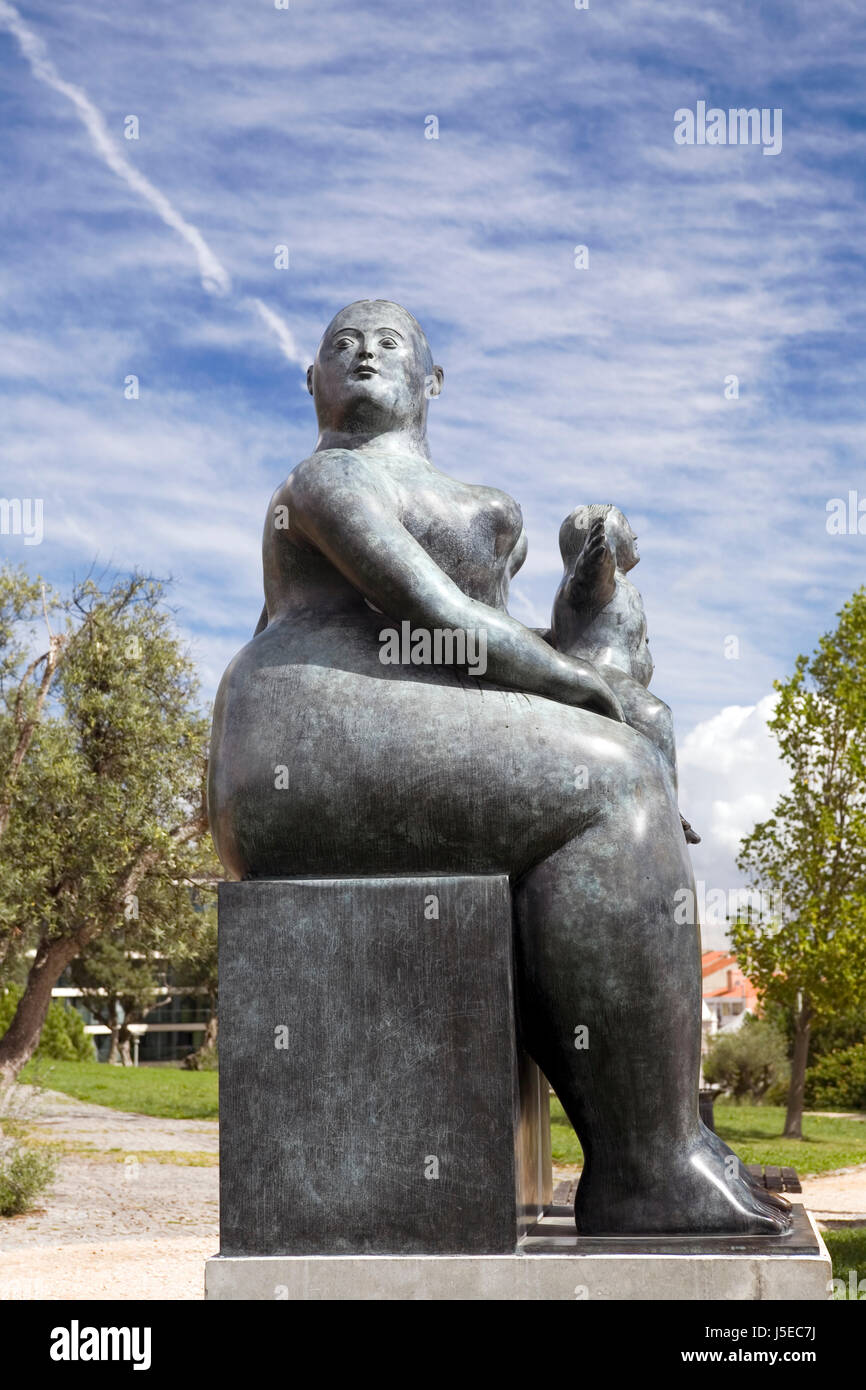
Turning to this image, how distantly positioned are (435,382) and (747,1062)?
100 ft

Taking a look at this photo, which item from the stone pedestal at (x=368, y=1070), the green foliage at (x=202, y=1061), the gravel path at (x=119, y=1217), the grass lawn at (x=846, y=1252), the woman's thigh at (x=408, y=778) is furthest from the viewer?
the green foliage at (x=202, y=1061)

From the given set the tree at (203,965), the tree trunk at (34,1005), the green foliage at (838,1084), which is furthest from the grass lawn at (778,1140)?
the tree trunk at (34,1005)

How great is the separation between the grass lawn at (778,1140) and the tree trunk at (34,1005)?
770 centimetres

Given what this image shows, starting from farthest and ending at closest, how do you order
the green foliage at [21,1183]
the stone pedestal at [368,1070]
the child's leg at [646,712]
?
the green foliage at [21,1183] → the child's leg at [646,712] → the stone pedestal at [368,1070]

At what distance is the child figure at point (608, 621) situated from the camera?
382cm

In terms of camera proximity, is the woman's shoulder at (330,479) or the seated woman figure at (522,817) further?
the woman's shoulder at (330,479)

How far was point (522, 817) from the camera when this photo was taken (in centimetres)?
327

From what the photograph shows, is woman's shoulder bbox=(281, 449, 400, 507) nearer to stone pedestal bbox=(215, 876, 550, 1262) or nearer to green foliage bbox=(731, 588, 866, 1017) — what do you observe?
stone pedestal bbox=(215, 876, 550, 1262)

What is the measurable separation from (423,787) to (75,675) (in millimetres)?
17879

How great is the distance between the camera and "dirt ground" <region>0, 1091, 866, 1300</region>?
924 centimetres

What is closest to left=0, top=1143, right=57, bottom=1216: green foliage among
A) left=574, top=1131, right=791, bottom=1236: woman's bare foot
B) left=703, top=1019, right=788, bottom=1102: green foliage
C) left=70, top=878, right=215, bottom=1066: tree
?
left=70, top=878, right=215, bottom=1066: tree

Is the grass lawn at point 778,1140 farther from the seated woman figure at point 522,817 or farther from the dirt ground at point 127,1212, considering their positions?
the seated woman figure at point 522,817
